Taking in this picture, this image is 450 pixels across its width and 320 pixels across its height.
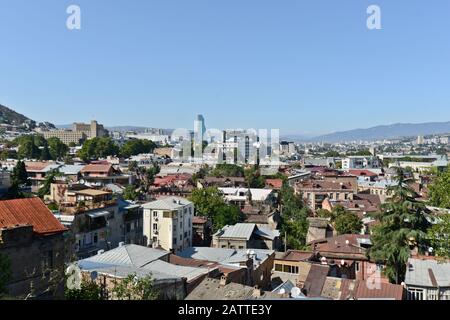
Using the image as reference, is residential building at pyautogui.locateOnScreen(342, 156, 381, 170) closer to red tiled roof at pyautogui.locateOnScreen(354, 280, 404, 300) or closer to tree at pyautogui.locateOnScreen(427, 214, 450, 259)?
tree at pyautogui.locateOnScreen(427, 214, 450, 259)

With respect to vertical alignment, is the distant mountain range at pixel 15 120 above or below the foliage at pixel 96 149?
above

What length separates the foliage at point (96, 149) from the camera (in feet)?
252

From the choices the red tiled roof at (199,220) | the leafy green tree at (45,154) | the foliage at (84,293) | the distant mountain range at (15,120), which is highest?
the distant mountain range at (15,120)

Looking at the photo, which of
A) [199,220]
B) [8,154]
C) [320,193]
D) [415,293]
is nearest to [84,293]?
[415,293]

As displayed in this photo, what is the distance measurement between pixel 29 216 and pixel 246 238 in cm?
1304

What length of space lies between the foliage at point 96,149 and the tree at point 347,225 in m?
56.2

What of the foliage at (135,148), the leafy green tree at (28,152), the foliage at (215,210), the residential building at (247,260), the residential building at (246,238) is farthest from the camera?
the foliage at (135,148)

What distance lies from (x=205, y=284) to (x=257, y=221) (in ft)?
60.1

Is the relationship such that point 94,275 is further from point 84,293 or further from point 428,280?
point 428,280

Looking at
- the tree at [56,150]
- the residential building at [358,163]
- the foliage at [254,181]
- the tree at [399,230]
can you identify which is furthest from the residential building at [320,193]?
the tree at [56,150]

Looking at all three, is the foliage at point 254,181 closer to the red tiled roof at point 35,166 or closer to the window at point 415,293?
the red tiled roof at point 35,166

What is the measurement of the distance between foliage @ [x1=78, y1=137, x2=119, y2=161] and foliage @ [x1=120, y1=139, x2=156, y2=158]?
4.97m
